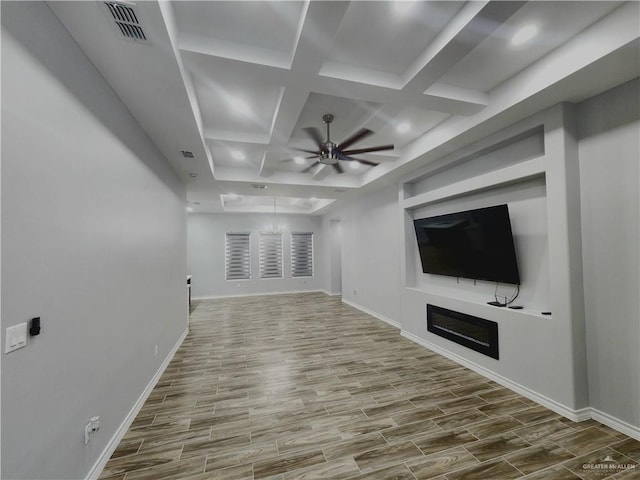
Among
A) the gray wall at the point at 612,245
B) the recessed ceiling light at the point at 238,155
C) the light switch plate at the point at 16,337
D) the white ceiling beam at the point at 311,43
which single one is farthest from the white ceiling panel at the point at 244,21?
the gray wall at the point at 612,245

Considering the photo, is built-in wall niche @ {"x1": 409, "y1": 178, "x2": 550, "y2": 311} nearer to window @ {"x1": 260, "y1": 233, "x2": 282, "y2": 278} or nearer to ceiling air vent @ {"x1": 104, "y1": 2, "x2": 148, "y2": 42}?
ceiling air vent @ {"x1": 104, "y1": 2, "x2": 148, "y2": 42}

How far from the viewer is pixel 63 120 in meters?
1.54

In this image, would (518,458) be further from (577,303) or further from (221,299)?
(221,299)

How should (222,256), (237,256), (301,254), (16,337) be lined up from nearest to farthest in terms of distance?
1. (16,337)
2. (222,256)
3. (237,256)
4. (301,254)

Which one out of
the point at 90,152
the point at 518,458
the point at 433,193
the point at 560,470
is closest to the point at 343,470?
the point at 518,458

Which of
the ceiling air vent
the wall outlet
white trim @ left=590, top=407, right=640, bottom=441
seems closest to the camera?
the ceiling air vent

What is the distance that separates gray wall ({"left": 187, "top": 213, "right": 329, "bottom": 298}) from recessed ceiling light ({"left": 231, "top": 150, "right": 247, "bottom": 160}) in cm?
492

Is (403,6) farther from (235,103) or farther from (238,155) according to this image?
→ (238,155)

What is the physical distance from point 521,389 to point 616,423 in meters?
0.67

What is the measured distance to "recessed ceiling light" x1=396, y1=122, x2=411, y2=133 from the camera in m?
3.43

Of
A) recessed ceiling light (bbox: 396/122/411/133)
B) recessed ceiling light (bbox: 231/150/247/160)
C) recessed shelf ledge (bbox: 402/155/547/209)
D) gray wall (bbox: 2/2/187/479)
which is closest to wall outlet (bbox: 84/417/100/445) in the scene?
gray wall (bbox: 2/2/187/479)

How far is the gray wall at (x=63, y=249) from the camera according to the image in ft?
3.94

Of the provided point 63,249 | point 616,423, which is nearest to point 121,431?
point 63,249

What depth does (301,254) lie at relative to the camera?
9.80 meters
